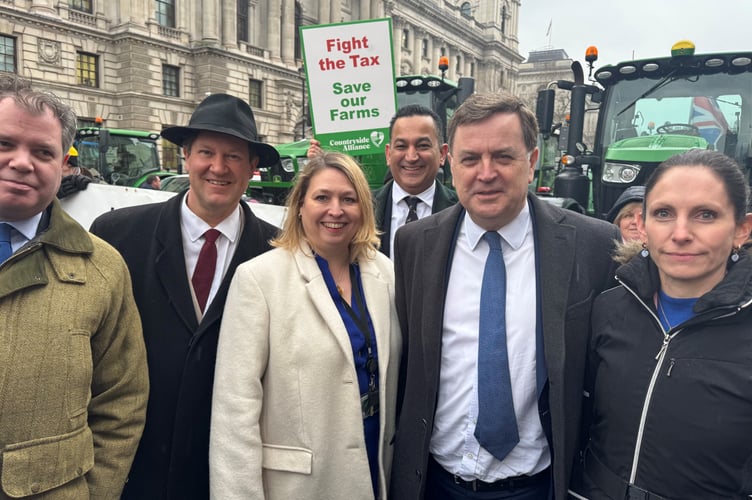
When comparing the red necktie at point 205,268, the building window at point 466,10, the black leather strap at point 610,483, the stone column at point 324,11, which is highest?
the building window at point 466,10

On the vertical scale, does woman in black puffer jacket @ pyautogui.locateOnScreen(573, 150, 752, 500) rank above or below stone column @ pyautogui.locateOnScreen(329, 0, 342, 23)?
below

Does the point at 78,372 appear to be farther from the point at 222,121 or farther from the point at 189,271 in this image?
the point at 222,121

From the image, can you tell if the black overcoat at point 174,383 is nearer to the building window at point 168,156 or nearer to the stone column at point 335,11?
the building window at point 168,156

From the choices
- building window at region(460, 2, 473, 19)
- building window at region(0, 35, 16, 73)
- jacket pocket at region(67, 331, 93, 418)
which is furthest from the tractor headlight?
building window at region(460, 2, 473, 19)

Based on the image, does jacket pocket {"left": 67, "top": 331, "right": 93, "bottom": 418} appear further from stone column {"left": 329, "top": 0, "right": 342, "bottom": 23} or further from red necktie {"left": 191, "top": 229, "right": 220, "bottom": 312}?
stone column {"left": 329, "top": 0, "right": 342, "bottom": 23}

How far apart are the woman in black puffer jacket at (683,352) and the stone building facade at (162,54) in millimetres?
31372

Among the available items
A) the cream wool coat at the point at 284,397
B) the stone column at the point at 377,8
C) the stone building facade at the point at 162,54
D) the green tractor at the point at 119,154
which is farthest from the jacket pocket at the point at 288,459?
the stone column at the point at 377,8

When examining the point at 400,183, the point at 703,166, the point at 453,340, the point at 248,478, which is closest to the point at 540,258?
the point at 453,340

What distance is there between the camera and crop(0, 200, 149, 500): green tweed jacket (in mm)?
1768

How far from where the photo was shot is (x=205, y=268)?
2695 millimetres

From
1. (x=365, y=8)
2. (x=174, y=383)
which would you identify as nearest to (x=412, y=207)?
(x=174, y=383)

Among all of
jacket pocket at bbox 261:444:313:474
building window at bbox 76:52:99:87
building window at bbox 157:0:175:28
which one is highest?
building window at bbox 157:0:175:28

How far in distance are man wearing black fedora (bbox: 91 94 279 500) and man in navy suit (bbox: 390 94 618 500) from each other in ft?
3.09

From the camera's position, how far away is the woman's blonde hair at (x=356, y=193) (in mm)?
2568
